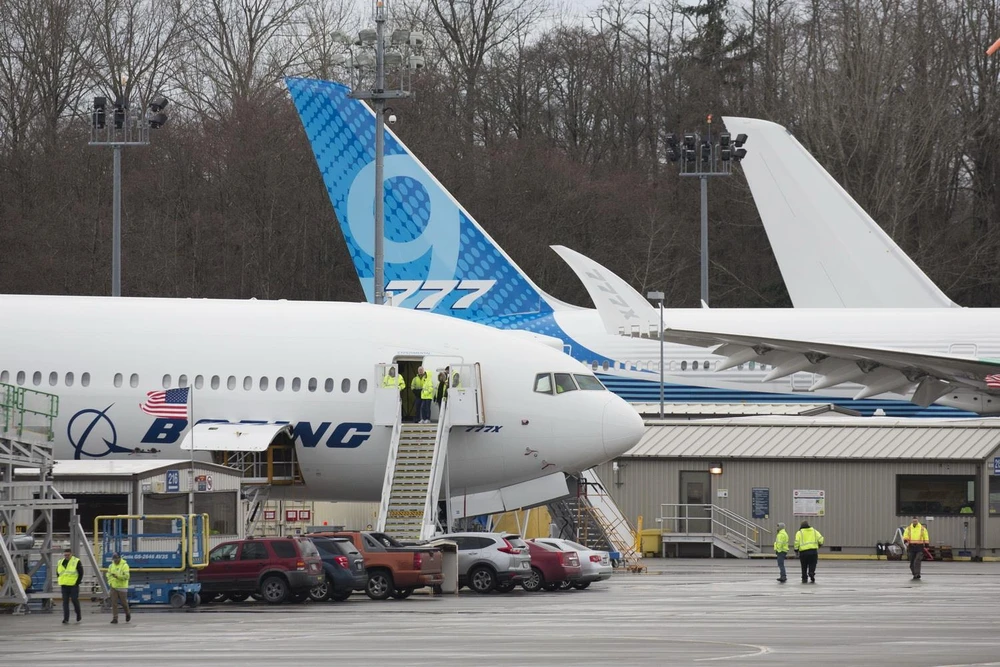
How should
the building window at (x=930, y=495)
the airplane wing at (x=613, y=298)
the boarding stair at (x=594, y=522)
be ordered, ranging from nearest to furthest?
the boarding stair at (x=594, y=522), the airplane wing at (x=613, y=298), the building window at (x=930, y=495)

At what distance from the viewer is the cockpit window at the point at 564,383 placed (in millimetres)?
32438

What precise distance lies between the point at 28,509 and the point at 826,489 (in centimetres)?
2281

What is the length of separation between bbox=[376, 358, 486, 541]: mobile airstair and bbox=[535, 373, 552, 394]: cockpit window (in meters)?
1.09

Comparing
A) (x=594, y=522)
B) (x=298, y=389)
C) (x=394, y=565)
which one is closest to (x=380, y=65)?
(x=298, y=389)

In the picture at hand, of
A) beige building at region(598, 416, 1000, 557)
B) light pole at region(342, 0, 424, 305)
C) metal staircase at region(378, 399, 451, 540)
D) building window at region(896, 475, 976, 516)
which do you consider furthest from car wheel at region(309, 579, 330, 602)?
building window at region(896, 475, 976, 516)

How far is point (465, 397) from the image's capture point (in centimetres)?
3203

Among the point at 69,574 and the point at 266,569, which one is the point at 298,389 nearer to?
the point at 266,569

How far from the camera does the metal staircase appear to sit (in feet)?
103

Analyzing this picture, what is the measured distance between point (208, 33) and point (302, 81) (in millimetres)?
32278

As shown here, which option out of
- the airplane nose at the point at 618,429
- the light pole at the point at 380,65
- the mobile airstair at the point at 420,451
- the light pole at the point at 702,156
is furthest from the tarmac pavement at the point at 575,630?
the light pole at the point at 702,156

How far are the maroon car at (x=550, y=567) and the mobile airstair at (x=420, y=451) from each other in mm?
1947

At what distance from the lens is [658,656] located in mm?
18531

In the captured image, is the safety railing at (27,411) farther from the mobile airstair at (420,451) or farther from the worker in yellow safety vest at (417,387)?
the worker in yellow safety vest at (417,387)

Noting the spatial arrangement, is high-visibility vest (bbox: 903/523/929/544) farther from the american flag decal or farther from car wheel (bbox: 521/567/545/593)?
the american flag decal
